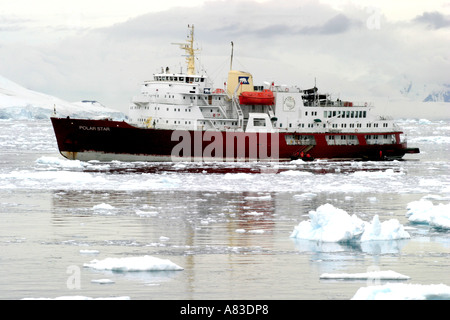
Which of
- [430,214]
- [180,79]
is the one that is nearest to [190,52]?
[180,79]

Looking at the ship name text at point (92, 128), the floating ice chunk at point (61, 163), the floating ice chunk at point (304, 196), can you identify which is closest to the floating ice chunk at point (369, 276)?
the floating ice chunk at point (304, 196)

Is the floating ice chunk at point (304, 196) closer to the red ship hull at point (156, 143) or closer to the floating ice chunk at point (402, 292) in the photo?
the floating ice chunk at point (402, 292)

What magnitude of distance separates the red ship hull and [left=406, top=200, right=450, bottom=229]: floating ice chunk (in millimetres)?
21816

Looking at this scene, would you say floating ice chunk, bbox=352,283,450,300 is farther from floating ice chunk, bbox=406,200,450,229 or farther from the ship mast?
the ship mast

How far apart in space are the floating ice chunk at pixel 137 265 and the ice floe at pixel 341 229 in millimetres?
4133

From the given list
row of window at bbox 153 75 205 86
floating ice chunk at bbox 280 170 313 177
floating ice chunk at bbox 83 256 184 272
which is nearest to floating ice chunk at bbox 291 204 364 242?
floating ice chunk at bbox 83 256 184 272

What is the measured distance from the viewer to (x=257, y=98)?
137 ft

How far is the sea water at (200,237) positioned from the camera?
11.9 m

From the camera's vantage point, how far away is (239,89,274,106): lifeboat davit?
41.5 m

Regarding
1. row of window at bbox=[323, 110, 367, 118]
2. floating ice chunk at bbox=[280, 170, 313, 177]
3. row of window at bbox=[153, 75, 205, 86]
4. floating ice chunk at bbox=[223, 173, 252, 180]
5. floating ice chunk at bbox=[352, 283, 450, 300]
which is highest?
row of window at bbox=[153, 75, 205, 86]

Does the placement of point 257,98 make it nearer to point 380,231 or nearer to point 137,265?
point 380,231

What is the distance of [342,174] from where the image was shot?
34.4 metres

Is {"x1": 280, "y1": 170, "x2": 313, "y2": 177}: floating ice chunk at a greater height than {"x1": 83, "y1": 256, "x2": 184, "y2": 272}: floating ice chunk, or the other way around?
{"x1": 280, "y1": 170, "x2": 313, "y2": 177}: floating ice chunk

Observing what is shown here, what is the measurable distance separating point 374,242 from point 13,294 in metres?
7.90
